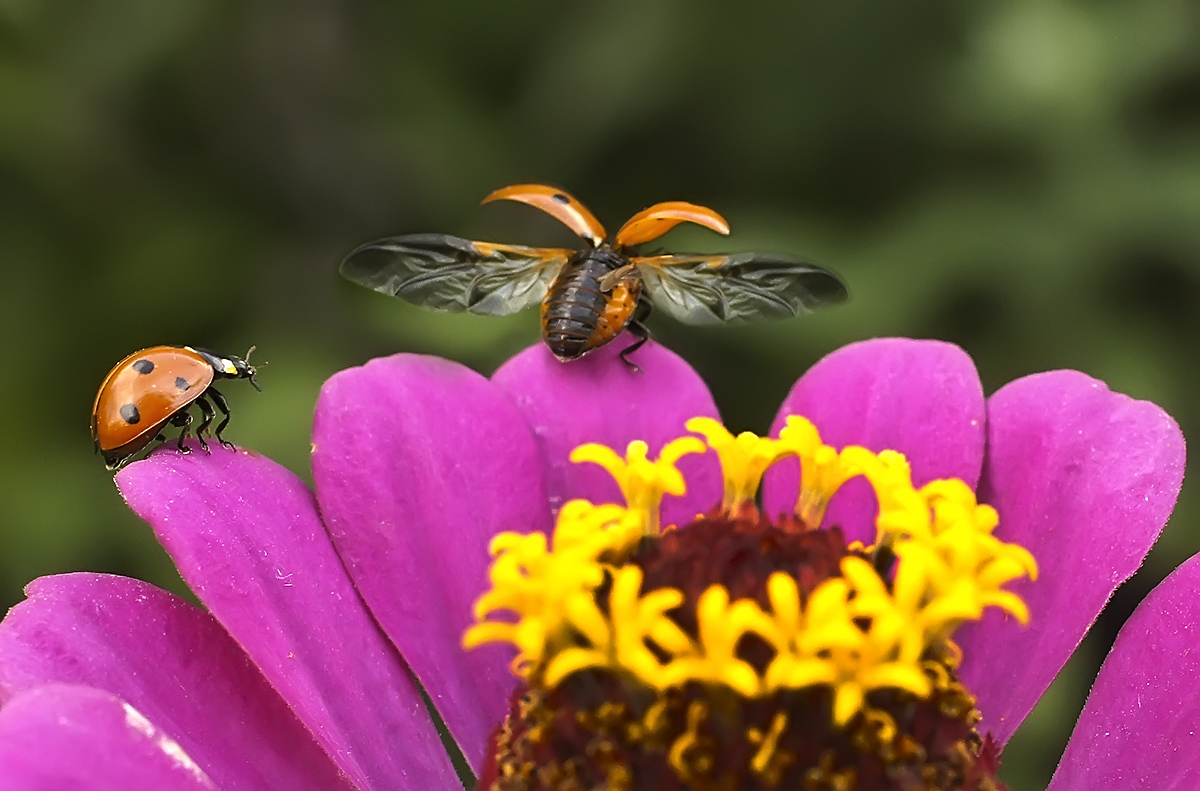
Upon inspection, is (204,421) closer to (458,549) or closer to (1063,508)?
(458,549)

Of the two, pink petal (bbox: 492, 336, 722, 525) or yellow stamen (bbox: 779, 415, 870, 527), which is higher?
pink petal (bbox: 492, 336, 722, 525)

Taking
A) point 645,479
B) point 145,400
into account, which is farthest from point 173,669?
point 645,479

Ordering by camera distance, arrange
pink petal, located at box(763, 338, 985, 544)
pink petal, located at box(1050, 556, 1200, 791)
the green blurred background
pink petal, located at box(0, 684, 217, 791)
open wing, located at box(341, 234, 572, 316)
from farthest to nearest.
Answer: the green blurred background, open wing, located at box(341, 234, 572, 316), pink petal, located at box(763, 338, 985, 544), pink petal, located at box(1050, 556, 1200, 791), pink petal, located at box(0, 684, 217, 791)

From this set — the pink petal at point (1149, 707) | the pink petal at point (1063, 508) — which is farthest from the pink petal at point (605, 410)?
the pink petal at point (1149, 707)

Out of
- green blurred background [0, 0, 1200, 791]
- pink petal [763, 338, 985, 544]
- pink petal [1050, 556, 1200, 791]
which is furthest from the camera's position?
green blurred background [0, 0, 1200, 791]

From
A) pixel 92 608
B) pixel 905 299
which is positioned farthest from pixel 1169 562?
pixel 92 608

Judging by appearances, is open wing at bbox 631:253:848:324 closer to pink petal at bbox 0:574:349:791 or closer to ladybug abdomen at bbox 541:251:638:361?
ladybug abdomen at bbox 541:251:638:361

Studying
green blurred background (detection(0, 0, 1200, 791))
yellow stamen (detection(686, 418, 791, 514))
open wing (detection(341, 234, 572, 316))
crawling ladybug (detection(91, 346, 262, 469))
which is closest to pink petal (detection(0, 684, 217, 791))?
crawling ladybug (detection(91, 346, 262, 469))
